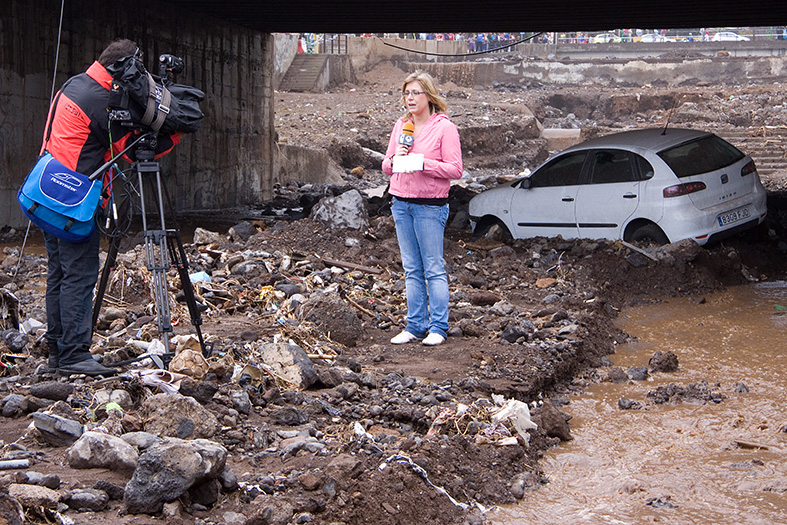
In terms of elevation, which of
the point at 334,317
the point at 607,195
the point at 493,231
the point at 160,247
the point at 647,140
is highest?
the point at 647,140

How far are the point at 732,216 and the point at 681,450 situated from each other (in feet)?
18.2

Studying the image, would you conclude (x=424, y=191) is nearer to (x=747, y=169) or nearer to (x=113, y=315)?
(x=113, y=315)

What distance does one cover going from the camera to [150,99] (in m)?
4.90

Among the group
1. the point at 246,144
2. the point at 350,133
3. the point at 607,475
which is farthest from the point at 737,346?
the point at 350,133

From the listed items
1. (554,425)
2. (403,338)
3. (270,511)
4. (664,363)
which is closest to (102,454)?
(270,511)

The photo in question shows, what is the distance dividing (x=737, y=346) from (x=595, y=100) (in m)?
34.6

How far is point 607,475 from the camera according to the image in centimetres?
469

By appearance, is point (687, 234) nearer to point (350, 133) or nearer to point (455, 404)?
point (455, 404)

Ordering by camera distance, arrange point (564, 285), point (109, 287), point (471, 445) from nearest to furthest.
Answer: point (471, 445), point (109, 287), point (564, 285)

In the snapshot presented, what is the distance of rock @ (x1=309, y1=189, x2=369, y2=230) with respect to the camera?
1114 centimetres

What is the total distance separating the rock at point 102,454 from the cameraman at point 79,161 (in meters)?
1.28

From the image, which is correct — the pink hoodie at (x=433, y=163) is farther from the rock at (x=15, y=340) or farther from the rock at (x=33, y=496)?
the rock at (x=33, y=496)

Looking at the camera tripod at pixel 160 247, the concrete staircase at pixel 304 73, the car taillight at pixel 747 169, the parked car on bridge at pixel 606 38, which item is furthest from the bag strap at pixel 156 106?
the parked car on bridge at pixel 606 38

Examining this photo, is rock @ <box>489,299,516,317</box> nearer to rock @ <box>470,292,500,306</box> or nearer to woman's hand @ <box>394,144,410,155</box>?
rock @ <box>470,292,500,306</box>
